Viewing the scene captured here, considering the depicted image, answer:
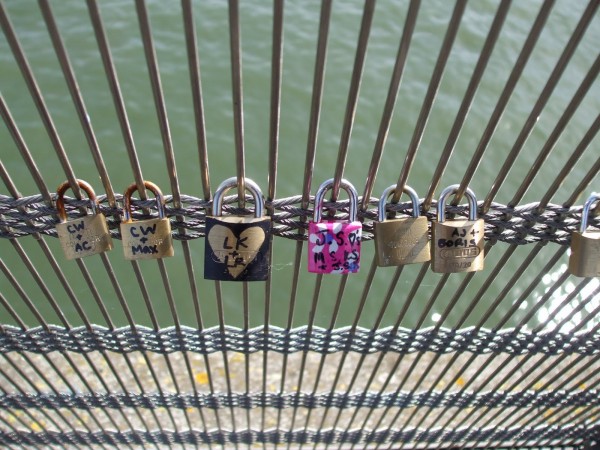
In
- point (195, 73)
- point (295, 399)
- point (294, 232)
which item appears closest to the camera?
point (195, 73)

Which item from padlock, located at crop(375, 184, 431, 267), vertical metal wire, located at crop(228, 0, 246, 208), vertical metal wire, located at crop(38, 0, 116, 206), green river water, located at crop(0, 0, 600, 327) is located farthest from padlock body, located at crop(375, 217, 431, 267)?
green river water, located at crop(0, 0, 600, 327)

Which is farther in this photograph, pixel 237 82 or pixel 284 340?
pixel 284 340

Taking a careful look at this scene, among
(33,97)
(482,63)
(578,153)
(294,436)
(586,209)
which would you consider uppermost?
(482,63)

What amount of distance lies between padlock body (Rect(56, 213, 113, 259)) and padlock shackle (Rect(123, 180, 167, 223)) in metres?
0.06

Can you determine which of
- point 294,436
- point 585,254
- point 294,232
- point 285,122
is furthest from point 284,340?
point 285,122

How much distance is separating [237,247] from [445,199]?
1.87 feet

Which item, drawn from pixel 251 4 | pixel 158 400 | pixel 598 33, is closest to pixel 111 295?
pixel 158 400

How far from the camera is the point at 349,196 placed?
1.72 metres

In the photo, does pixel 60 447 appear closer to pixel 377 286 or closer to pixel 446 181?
pixel 377 286

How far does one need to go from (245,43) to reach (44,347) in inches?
182

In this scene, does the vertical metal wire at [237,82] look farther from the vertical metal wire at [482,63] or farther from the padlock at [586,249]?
the padlock at [586,249]

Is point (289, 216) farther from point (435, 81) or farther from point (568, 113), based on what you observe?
point (568, 113)

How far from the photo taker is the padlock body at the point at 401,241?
5.74 ft

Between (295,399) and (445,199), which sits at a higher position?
(445,199)
